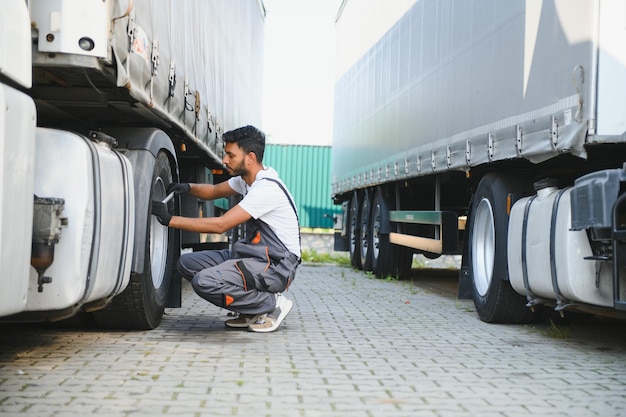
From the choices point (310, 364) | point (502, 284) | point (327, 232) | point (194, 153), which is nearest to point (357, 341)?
point (310, 364)

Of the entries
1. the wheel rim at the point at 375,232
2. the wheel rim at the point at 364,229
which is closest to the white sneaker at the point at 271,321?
the wheel rim at the point at 375,232

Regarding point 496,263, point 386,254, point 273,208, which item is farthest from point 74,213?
point 386,254

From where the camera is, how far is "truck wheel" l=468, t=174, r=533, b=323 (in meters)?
7.13

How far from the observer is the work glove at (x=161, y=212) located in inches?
239

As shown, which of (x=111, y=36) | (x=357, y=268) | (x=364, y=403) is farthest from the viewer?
(x=357, y=268)

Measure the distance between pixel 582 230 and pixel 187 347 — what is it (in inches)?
104

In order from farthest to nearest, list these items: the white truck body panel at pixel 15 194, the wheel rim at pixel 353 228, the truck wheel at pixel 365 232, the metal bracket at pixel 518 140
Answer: the wheel rim at pixel 353 228
the truck wheel at pixel 365 232
the metal bracket at pixel 518 140
the white truck body panel at pixel 15 194

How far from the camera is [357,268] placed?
50.9 feet

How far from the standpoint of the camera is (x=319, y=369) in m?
5.02

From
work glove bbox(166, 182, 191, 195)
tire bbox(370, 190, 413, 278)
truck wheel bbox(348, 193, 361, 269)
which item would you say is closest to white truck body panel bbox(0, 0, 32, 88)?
work glove bbox(166, 182, 191, 195)

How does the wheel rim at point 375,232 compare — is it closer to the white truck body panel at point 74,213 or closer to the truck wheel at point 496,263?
the truck wheel at point 496,263

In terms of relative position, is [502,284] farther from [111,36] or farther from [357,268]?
[357,268]

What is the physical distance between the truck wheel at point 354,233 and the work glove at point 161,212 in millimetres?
9160

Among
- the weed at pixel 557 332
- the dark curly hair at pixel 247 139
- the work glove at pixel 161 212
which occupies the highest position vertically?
the dark curly hair at pixel 247 139
